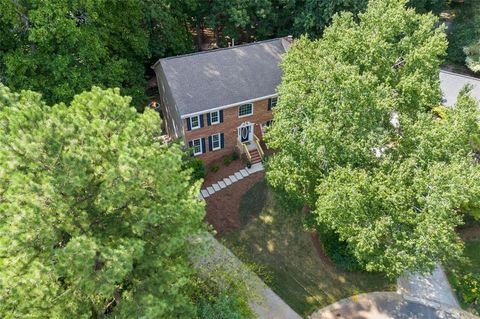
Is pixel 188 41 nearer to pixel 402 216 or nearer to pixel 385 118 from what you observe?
pixel 385 118

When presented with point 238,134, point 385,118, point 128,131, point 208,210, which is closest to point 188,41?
point 238,134

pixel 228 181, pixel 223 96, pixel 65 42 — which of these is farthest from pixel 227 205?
pixel 65 42

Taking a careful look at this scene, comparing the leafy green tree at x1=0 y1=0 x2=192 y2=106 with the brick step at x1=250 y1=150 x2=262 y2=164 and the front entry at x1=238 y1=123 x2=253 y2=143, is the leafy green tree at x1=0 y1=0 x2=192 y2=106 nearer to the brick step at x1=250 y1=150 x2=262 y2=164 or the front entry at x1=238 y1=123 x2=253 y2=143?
the front entry at x1=238 y1=123 x2=253 y2=143

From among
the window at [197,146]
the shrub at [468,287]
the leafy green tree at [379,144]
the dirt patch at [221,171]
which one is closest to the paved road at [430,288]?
the shrub at [468,287]

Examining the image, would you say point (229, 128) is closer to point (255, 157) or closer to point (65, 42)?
point (255, 157)

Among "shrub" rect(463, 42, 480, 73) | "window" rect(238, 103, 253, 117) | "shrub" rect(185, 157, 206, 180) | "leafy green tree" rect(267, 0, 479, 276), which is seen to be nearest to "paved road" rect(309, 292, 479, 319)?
"leafy green tree" rect(267, 0, 479, 276)

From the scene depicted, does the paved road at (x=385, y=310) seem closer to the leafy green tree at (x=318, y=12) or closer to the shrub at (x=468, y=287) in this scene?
the shrub at (x=468, y=287)
